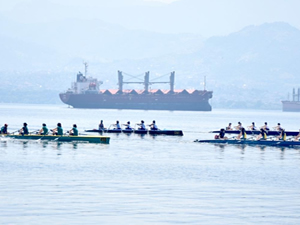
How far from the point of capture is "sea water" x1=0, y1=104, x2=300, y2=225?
31.3 metres

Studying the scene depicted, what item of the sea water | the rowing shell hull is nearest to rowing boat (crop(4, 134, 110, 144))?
the rowing shell hull

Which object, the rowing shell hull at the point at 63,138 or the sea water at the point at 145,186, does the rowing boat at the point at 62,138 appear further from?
the sea water at the point at 145,186

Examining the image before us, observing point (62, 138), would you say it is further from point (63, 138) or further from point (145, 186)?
point (145, 186)

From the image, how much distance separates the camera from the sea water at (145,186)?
31.3m

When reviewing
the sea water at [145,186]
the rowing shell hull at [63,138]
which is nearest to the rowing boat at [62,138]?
the rowing shell hull at [63,138]

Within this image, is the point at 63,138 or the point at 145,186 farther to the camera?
the point at 63,138

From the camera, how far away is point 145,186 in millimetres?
39781

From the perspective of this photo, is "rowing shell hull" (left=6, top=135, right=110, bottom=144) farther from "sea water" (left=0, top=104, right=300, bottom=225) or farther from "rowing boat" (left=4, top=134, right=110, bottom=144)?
"sea water" (left=0, top=104, right=300, bottom=225)

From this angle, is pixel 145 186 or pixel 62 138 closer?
pixel 145 186

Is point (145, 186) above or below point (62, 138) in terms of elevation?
below

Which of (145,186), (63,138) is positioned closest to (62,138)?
(63,138)

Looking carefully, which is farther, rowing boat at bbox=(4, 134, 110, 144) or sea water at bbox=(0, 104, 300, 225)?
rowing boat at bbox=(4, 134, 110, 144)

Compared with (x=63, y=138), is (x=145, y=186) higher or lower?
lower

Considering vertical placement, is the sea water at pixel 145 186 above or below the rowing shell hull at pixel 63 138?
below
